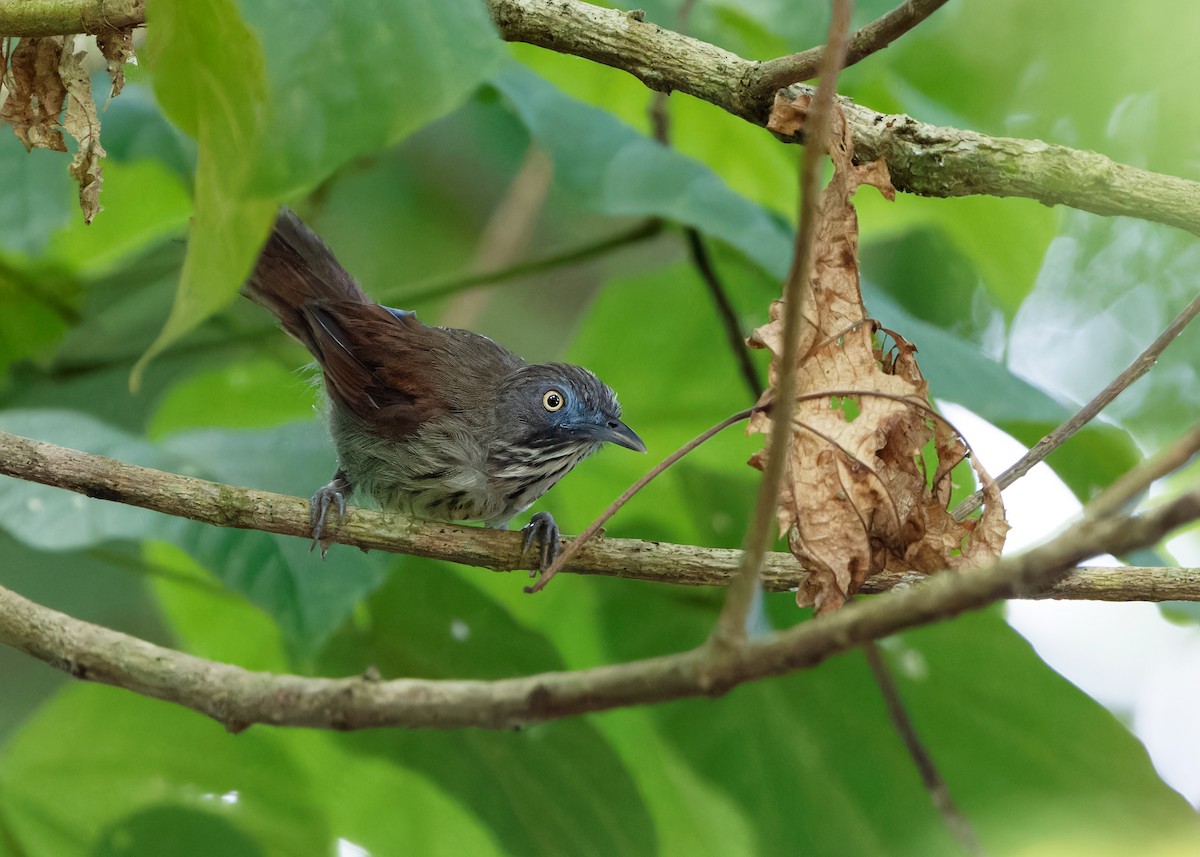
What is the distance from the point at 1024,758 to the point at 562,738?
1.35 m

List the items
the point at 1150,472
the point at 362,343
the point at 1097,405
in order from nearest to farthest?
the point at 1150,472, the point at 1097,405, the point at 362,343

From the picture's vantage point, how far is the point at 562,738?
3461 millimetres

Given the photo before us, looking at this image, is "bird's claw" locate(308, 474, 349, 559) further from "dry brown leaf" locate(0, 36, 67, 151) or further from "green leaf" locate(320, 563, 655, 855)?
"dry brown leaf" locate(0, 36, 67, 151)

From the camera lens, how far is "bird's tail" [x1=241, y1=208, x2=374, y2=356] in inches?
154

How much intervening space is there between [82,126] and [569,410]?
1.91 m

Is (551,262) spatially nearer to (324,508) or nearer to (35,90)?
(324,508)

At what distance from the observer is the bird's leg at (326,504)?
9.15ft

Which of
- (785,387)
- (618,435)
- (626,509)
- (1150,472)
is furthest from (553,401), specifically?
(1150,472)

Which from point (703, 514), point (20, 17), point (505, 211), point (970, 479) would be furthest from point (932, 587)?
point (505, 211)

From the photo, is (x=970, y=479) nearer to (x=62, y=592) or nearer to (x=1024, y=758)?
(x=1024, y=758)

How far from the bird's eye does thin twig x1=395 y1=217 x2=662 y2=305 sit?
463mm

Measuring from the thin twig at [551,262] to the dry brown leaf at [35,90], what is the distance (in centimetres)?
174

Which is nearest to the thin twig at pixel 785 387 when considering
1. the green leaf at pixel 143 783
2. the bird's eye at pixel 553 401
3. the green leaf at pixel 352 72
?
the green leaf at pixel 352 72

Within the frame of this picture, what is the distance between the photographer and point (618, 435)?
3.88 metres
